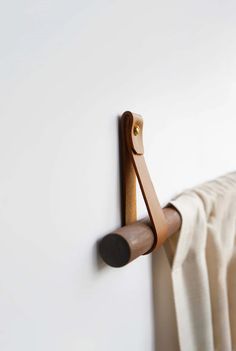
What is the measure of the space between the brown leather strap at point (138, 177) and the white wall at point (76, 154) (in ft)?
0.03

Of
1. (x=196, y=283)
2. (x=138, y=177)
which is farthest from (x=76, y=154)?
(x=196, y=283)

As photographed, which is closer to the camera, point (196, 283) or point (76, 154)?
point (76, 154)

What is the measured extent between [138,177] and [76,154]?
60 mm

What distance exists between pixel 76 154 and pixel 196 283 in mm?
192

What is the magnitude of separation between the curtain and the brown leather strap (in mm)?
51

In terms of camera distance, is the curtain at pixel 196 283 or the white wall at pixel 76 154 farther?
the curtain at pixel 196 283

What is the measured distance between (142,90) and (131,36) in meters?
0.05

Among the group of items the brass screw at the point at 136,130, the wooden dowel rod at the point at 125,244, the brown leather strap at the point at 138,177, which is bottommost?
the wooden dowel rod at the point at 125,244

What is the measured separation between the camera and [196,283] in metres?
0.33

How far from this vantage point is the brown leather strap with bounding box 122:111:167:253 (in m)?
0.26

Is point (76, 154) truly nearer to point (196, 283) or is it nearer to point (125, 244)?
point (125, 244)

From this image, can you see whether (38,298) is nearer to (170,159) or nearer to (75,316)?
(75,316)

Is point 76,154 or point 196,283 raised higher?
point 76,154

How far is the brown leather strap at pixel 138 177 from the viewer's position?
0.26 metres
